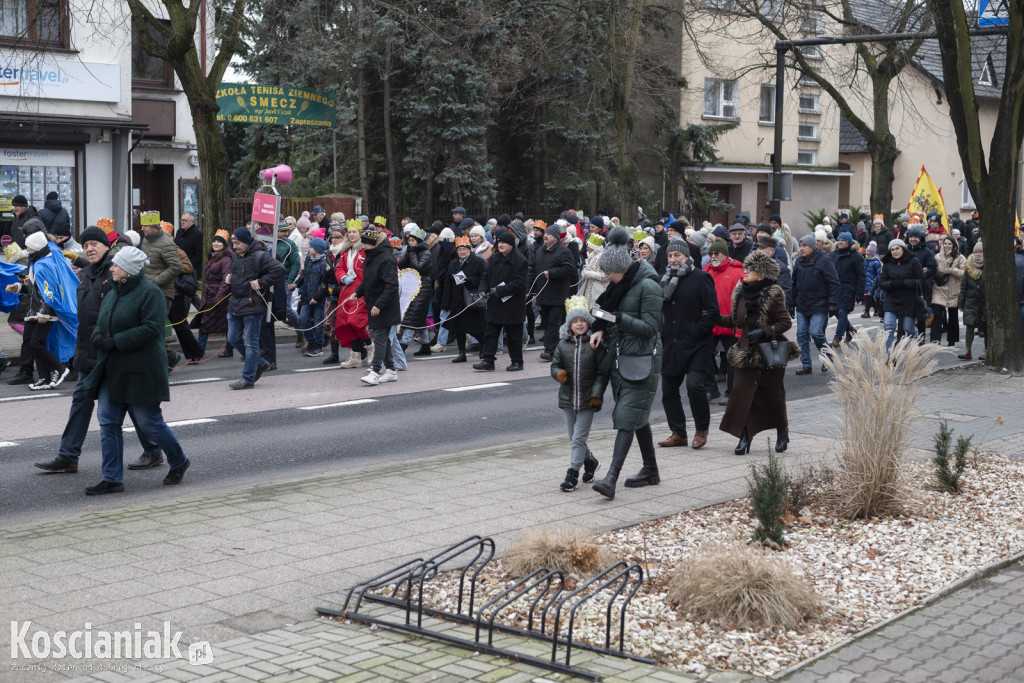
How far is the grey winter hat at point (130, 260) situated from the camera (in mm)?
8398

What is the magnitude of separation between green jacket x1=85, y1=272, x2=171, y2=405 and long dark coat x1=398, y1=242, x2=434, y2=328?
824 cm

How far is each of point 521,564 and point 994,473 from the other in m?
4.73

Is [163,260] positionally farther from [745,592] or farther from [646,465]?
[745,592]

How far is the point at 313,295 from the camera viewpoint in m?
16.9

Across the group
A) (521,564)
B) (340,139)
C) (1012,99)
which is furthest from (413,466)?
(340,139)

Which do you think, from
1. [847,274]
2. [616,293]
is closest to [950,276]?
[847,274]

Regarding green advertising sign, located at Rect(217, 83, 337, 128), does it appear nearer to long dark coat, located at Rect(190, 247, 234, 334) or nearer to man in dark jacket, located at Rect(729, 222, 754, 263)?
long dark coat, located at Rect(190, 247, 234, 334)

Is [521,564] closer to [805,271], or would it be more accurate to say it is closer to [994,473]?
[994,473]

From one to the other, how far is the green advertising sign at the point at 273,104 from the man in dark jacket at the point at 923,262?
12756 mm

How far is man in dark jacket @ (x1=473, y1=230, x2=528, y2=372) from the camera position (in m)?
15.5

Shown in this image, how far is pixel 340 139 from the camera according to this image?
31.4 metres

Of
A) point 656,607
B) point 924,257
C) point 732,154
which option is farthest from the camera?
point 732,154

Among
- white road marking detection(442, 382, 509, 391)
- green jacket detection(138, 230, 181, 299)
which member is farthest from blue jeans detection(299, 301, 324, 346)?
white road marking detection(442, 382, 509, 391)

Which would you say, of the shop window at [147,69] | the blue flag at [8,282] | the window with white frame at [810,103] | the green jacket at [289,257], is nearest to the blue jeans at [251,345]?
the blue flag at [8,282]
